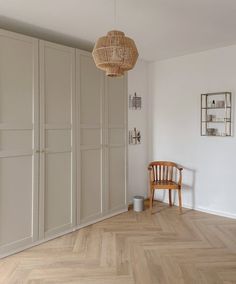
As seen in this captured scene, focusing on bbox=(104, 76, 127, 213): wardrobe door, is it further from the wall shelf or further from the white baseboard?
the wall shelf

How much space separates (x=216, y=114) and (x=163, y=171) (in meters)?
1.25

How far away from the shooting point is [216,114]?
155 inches

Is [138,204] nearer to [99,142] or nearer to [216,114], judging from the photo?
[99,142]

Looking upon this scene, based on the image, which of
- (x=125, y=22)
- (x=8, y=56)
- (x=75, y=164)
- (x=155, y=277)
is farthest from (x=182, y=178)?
(x=8, y=56)

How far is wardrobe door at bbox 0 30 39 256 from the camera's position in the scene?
8.79 ft

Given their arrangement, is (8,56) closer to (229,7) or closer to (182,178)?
(229,7)

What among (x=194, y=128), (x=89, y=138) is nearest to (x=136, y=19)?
(x=89, y=138)

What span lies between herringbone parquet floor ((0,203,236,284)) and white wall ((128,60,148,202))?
0.96m

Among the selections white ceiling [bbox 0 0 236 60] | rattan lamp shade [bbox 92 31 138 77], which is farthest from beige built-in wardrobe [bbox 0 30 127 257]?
rattan lamp shade [bbox 92 31 138 77]

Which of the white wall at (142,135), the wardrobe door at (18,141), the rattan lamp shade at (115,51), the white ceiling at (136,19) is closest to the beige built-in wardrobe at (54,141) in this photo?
the wardrobe door at (18,141)

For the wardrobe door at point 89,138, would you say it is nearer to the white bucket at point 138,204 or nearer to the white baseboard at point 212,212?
the white bucket at point 138,204

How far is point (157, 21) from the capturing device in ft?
9.65

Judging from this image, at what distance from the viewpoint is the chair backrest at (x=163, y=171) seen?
14.4ft

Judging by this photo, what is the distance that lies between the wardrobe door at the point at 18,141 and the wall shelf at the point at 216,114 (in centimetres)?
249
